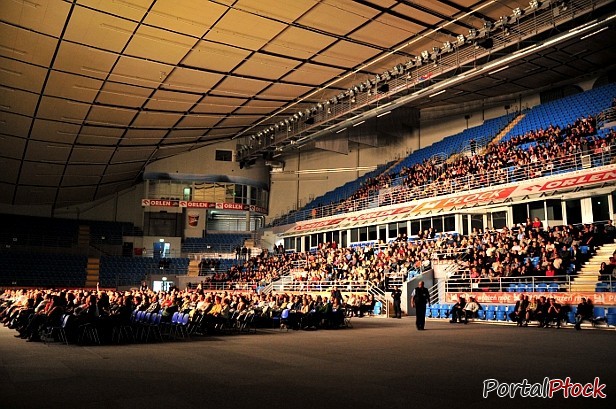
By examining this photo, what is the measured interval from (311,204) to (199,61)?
22.8 meters

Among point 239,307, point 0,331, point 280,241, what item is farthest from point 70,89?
point 280,241

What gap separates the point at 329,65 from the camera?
24141 mm

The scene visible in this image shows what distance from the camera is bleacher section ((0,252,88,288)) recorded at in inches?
1403

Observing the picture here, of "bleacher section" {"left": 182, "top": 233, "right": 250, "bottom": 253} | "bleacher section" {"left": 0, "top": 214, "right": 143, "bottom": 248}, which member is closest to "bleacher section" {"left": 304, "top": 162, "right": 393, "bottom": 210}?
"bleacher section" {"left": 182, "top": 233, "right": 250, "bottom": 253}

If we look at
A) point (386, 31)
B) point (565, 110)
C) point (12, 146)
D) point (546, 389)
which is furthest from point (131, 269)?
point (546, 389)

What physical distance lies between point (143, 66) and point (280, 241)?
23655 millimetres

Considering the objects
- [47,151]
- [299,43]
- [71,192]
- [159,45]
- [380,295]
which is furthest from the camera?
[71,192]

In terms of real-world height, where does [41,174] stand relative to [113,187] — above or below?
below

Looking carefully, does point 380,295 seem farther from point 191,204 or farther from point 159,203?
point 159,203

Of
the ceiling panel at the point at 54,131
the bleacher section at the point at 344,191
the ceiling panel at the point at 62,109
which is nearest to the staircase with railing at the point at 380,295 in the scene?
the bleacher section at the point at 344,191

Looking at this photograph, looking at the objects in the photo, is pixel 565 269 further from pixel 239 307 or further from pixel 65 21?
pixel 65 21

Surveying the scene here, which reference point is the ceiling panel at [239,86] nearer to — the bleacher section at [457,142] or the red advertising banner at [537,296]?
the red advertising banner at [537,296]

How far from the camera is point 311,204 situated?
143ft

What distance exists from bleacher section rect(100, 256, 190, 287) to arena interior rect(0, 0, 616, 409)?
20 cm
